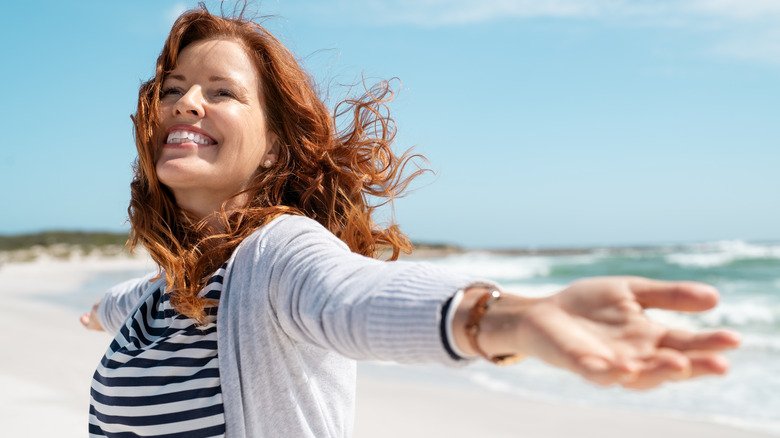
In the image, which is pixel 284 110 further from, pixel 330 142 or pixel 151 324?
pixel 151 324

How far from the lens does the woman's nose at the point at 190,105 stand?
72.9 inches

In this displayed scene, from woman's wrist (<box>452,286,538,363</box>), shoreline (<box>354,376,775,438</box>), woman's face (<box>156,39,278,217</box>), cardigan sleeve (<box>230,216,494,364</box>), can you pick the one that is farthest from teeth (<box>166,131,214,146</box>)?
shoreline (<box>354,376,775,438</box>)

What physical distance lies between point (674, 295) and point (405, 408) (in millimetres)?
4608

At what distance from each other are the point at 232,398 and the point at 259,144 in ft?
2.59

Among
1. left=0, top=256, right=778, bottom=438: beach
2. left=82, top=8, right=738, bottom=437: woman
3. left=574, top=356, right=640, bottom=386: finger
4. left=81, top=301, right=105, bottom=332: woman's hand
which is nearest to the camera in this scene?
left=574, top=356, right=640, bottom=386: finger

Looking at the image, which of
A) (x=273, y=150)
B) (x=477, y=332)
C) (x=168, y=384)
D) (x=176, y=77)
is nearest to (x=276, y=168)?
(x=273, y=150)

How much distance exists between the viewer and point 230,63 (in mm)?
1950

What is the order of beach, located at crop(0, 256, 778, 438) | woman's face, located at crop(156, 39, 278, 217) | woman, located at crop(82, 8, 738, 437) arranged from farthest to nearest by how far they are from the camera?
1. beach, located at crop(0, 256, 778, 438)
2. woman's face, located at crop(156, 39, 278, 217)
3. woman, located at crop(82, 8, 738, 437)

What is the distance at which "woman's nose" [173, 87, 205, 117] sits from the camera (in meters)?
1.85

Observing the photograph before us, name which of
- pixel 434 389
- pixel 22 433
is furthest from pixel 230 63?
pixel 434 389

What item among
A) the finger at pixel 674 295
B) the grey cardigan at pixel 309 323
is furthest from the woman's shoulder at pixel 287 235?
the finger at pixel 674 295

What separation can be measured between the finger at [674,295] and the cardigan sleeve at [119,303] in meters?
2.19

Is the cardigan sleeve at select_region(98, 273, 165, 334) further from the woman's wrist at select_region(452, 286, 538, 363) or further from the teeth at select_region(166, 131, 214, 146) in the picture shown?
the woman's wrist at select_region(452, 286, 538, 363)

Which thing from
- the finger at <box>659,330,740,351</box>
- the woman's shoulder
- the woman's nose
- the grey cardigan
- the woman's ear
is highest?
the woman's nose
